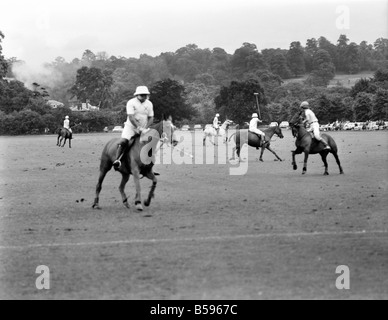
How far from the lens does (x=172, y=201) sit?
58.2 feet

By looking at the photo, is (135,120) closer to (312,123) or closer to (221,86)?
(312,123)

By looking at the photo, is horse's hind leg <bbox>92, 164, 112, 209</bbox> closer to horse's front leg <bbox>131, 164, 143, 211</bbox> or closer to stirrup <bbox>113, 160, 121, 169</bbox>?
stirrup <bbox>113, 160, 121, 169</bbox>

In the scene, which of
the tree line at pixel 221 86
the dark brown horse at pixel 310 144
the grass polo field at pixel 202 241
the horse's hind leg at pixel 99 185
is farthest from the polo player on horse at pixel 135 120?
the tree line at pixel 221 86

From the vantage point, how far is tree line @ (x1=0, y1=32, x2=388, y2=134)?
109250mm

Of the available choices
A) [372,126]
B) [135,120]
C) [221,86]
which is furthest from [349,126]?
[135,120]

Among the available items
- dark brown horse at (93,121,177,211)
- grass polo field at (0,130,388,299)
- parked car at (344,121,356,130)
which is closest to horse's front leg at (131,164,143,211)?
dark brown horse at (93,121,177,211)

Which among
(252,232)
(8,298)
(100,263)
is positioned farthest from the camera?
(252,232)

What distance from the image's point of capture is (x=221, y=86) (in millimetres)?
129125

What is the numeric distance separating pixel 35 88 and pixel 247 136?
12756cm

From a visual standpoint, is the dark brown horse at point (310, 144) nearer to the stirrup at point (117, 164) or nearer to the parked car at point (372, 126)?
the stirrup at point (117, 164)

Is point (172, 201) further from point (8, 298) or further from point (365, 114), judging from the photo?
point (365, 114)

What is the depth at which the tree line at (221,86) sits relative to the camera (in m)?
109

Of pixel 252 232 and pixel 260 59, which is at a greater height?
pixel 260 59
